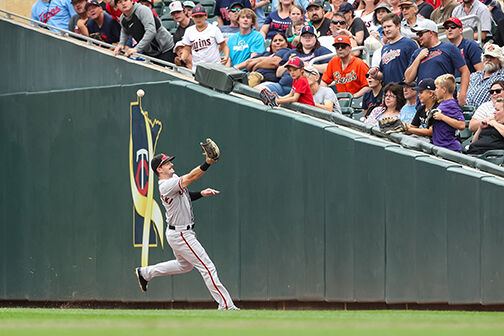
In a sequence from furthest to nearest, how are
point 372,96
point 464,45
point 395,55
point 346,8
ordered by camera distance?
1. point 346,8
2. point 464,45
3. point 372,96
4. point 395,55

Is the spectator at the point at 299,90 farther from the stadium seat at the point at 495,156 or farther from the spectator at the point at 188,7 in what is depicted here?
the spectator at the point at 188,7

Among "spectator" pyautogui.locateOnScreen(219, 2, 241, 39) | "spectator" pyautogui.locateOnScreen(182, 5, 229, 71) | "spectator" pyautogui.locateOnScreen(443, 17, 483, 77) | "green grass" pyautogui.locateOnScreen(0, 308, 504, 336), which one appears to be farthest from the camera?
"spectator" pyautogui.locateOnScreen(219, 2, 241, 39)

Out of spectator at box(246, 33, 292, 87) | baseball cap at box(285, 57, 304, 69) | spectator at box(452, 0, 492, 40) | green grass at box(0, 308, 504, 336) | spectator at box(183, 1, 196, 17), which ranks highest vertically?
spectator at box(183, 1, 196, 17)

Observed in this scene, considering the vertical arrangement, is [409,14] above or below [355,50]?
above

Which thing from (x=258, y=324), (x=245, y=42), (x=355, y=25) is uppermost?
(x=355, y=25)

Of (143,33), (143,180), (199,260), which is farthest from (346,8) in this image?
(199,260)

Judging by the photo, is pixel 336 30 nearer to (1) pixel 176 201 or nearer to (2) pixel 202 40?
(2) pixel 202 40

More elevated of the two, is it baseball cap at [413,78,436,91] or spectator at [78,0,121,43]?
spectator at [78,0,121,43]

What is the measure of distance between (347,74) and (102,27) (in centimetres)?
388

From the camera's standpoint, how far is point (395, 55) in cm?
1105

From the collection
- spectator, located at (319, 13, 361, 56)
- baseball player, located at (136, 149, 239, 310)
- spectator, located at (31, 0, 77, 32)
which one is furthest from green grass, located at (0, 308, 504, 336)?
spectator, located at (31, 0, 77, 32)

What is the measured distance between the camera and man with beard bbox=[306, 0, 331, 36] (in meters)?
13.5

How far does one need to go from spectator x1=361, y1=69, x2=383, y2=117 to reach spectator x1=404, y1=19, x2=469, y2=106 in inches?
18.4

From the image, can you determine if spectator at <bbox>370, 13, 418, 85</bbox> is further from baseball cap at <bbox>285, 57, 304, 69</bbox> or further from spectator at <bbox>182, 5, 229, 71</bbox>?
spectator at <bbox>182, 5, 229, 71</bbox>
